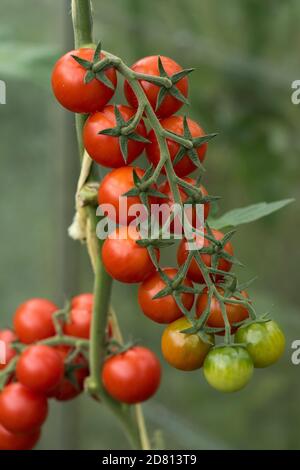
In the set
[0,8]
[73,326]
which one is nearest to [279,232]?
[0,8]

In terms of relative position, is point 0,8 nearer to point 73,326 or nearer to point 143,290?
point 73,326

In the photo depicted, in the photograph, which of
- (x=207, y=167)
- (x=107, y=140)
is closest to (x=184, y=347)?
(x=107, y=140)

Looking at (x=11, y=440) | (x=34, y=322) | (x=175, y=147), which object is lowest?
(x=11, y=440)

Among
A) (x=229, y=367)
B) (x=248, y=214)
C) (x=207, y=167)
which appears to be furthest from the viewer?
(x=207, y=167)

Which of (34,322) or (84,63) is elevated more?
(84,63)

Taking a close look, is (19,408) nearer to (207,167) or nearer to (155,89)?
(155,89)

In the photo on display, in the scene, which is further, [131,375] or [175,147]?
[131,375]

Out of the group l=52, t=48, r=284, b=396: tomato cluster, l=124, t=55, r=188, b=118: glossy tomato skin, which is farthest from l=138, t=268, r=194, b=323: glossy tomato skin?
l=124, t=55, r=188, b=118: glossy tomato skin
